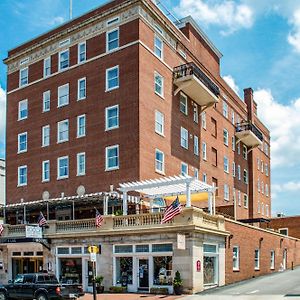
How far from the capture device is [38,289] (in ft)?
92.9

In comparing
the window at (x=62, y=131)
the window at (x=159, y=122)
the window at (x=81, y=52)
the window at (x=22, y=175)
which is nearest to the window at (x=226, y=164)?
the window at (x=159, y=122)

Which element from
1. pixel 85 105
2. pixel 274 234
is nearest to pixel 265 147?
pixel 274 234

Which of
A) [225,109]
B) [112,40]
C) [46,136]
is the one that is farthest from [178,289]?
[225,109]

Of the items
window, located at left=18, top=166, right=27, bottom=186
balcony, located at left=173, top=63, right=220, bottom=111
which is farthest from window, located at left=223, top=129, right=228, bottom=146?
window, located at left=18, top=166, right=27, bottom=186

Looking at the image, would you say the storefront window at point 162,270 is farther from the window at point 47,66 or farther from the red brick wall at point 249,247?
the window at point 47,66

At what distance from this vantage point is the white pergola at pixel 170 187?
3416 cm

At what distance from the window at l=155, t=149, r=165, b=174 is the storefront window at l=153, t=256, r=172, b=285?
11.0 m

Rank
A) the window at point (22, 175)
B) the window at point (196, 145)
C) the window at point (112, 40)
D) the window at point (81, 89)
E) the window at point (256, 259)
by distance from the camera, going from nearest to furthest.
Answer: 1. the window at point (256, 259)
2. the window at point (112, 40)
3. the window at point (81, 89)
4. the window at point (22, 175)
5. the window at point (196, 145)

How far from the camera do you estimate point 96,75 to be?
44688mm

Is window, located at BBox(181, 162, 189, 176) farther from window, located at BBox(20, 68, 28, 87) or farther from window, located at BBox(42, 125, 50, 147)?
window, located at BBox(20, 68, 28, 87)

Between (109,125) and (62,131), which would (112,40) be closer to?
(109,125)

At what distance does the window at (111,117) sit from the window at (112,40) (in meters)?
4.99

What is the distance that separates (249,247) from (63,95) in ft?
66.7

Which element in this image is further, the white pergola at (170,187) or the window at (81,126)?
the window at (81,126)
